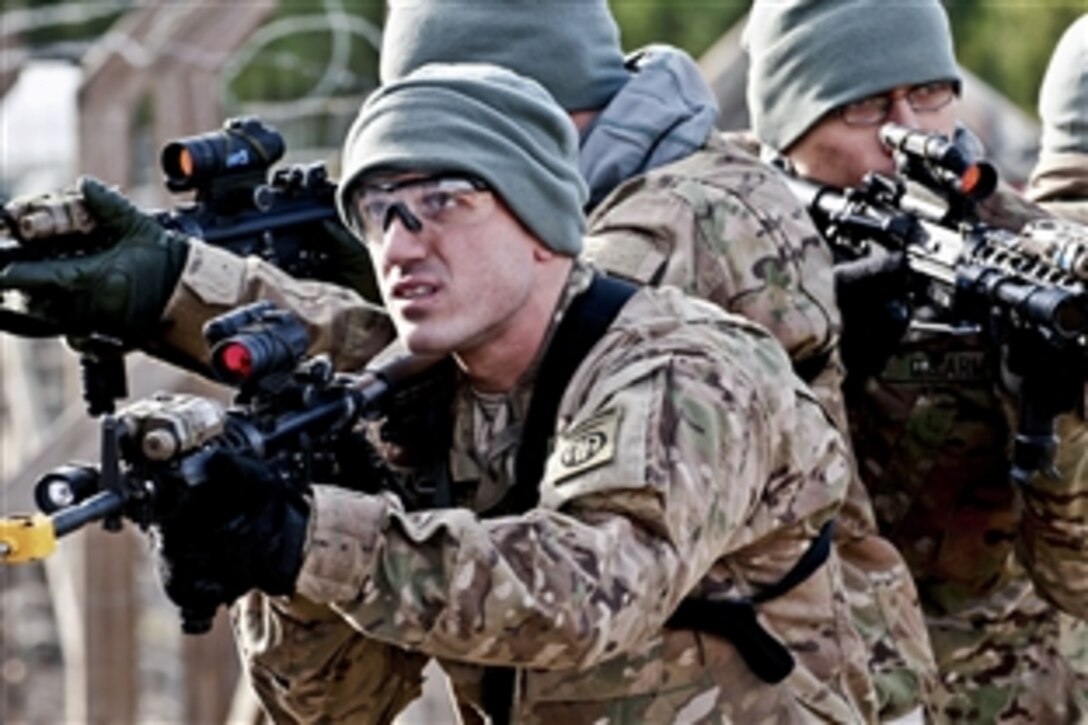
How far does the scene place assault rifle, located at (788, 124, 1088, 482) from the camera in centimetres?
589

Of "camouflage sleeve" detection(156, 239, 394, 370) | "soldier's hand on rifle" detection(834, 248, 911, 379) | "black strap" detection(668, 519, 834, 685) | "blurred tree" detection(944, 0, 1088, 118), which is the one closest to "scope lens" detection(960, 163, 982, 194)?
"soldier's hand on rifle" detection(834, 248, 911, 379)

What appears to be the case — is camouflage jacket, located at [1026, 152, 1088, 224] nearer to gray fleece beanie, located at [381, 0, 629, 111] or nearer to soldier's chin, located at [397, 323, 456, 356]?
gray fleece beanie, located at [381, 0, 629, 111]

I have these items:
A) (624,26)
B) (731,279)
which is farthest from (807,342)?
(624,26)

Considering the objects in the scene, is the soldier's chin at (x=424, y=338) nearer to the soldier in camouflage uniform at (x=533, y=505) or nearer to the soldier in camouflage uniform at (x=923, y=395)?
the soldier in camouflage uniform at (x=533, y=505)

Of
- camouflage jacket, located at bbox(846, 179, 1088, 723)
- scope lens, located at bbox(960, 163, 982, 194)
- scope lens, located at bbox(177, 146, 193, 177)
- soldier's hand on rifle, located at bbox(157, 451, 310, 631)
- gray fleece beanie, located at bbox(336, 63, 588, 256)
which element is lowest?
camouflage jacket, located at bbox(846, 179, 1088, 723)

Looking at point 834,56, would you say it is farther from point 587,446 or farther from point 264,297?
point 587,446

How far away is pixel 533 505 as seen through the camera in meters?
4.74

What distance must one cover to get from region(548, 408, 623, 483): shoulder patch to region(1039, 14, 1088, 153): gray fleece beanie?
10.3ft

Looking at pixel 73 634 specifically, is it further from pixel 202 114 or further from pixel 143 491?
pixel 143 491

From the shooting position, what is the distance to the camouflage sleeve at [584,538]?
4.25m

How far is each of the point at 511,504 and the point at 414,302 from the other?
0.39 metres

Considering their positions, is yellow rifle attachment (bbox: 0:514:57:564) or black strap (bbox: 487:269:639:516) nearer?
yellow rifle attachment (bbox: 0:514:57:564)

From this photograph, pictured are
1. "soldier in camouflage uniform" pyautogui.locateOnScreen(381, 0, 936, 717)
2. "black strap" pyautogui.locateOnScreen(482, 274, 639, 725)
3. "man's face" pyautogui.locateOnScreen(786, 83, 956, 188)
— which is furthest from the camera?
"man's face" pyautogui.locateOnScreen(786, 83, 956, 188)

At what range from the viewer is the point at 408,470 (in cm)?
501
